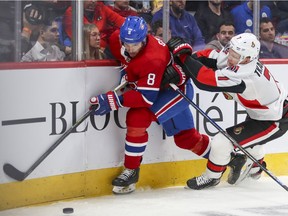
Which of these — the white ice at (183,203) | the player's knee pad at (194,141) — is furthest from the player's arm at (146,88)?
the white ice at (183,203)

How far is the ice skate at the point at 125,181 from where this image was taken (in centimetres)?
462

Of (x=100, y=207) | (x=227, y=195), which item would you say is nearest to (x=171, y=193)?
(x=227, y=195)

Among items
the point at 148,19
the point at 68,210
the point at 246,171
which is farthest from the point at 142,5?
the point at 68,210

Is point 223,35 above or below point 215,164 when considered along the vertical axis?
A: above

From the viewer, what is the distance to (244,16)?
5344 millimetres

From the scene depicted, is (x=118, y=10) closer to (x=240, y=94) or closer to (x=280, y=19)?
(x=240, y=94)

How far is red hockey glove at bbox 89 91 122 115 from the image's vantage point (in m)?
4.49

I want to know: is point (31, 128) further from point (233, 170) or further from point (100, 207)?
point (233, 170)

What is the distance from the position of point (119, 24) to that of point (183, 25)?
503 mm

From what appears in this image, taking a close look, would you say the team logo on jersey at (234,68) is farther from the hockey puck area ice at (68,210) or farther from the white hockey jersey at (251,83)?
the hockey puck area ice at (68,210)

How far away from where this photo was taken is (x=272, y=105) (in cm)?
482

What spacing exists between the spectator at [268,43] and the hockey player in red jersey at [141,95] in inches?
32.9

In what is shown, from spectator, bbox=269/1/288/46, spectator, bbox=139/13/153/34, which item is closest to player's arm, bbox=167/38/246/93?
spectator, bbox=139/13/153/34

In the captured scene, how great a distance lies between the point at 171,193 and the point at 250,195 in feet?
1.49
